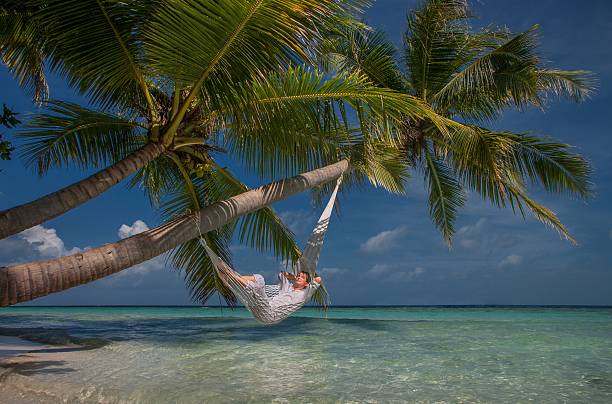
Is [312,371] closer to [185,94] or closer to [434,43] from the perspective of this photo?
[185,94]

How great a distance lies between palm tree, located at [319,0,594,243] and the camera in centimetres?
667

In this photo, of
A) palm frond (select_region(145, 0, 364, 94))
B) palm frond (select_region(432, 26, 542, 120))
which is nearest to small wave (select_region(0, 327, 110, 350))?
palm frond (select_region(145, 0, 364, 94))

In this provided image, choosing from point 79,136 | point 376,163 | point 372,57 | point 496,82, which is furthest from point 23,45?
point 496,82

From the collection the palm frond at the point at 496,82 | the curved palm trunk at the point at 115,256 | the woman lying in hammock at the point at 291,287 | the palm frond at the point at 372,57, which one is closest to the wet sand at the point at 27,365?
the curved palm trunk at the point at 115,256

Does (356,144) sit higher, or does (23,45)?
(23,45)

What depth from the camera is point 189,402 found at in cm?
354

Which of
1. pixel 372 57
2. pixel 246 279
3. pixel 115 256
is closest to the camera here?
pixel 115 256

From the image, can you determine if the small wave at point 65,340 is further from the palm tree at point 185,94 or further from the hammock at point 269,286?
the hammock at point 269,286

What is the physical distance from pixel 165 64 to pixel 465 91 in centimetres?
641

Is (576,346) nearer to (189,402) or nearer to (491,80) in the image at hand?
(491,80)

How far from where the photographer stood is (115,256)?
9.55ft

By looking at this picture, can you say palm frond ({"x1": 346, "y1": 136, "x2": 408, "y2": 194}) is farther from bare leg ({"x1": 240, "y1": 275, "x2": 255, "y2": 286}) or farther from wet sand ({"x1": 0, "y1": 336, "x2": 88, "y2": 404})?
wet sand ({"x1": 0, "y1": 336, "x2": 88, "y2": 404})

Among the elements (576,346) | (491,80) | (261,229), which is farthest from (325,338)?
(491,80)

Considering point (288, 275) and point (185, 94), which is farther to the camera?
point (288, 275)
